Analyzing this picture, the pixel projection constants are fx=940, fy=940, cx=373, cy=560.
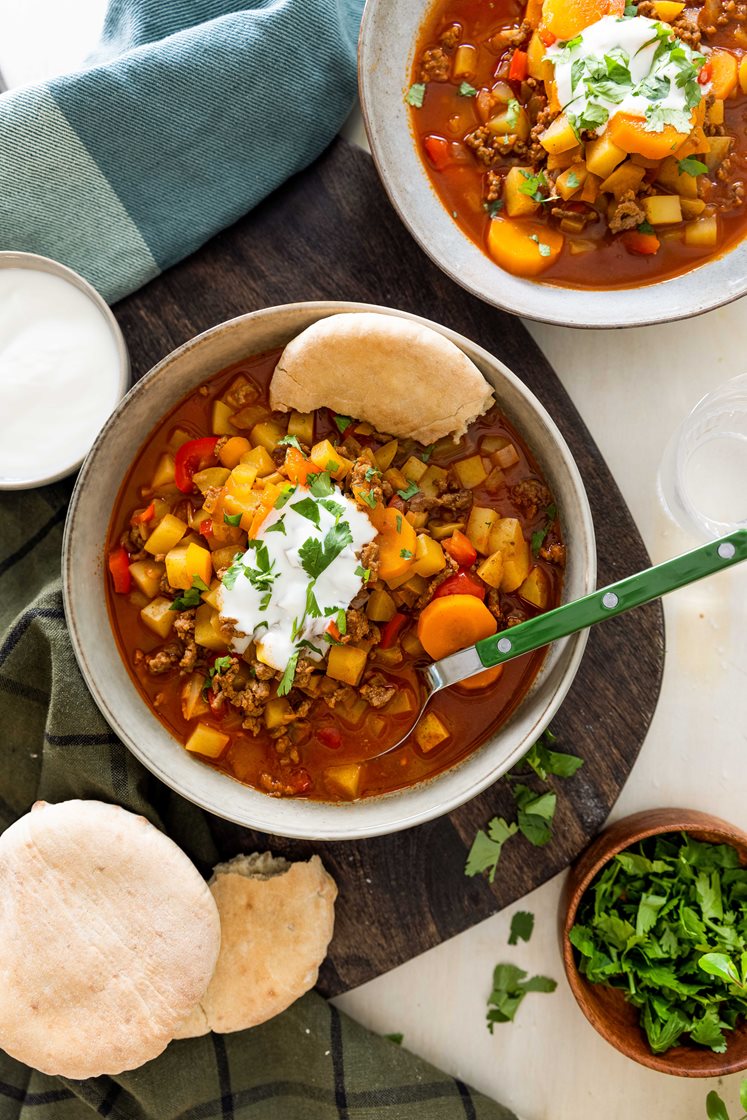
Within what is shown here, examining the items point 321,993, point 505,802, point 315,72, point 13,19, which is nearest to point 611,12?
point 315,72

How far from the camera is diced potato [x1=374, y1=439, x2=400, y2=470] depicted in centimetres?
372

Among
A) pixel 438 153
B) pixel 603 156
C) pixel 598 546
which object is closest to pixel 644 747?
pixel 598 546

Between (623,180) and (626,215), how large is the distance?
5.4 inches

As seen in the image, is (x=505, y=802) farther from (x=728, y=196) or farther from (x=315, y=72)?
(x=315, y=72)

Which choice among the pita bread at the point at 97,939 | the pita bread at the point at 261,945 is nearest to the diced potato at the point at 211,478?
the pita bread at the point at 97,939

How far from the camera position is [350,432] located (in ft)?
12.3

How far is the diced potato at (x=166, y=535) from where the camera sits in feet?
12.1

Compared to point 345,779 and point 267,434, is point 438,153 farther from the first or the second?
point 345,779

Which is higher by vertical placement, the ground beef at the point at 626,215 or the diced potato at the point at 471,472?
the ground beef at the point at 626,215

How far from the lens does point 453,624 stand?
11.8 ft

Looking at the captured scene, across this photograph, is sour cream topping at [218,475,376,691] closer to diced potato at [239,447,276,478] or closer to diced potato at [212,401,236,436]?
diced potato at [239,447,276,478]

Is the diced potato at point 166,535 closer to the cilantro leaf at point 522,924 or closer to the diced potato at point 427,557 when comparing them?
→ the diced potato at point 427,557

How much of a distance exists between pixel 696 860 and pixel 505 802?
2.72 feet

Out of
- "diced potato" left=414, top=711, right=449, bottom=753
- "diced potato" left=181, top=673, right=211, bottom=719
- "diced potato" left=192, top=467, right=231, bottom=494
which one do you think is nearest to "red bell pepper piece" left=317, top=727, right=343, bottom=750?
"diced potato" left=414, top=711, right=449, bottom=753
